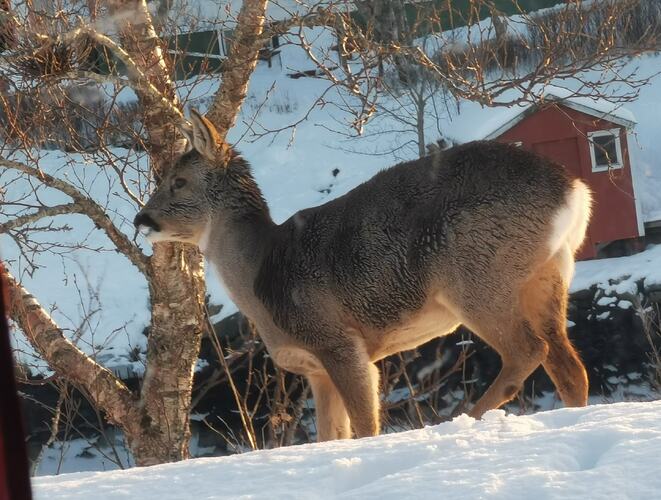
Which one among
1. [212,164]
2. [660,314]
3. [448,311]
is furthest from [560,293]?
[660,314]

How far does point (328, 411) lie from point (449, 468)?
4387 mm

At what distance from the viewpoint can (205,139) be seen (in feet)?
27.8

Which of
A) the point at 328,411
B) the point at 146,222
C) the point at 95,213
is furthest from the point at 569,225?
the point at 95,213

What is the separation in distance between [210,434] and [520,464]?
16990 mm

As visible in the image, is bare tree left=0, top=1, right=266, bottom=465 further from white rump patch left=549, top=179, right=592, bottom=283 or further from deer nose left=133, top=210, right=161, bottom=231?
white rump patch left=549, top=179, right=592, bottom=283

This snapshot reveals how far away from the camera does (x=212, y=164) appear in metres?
8.59

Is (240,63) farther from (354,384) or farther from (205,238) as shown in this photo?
(354,384)

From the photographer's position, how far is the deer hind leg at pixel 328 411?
26.3 feet

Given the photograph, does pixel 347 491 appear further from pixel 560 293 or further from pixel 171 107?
pixel 171 107

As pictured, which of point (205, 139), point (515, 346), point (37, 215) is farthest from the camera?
point (37, 215)

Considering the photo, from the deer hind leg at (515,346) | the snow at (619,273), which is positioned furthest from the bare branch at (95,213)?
the snow at (619,273)

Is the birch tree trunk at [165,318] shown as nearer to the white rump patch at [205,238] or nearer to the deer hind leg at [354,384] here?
the white rump patch at [205,238]

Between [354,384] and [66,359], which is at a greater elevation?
[66,359]

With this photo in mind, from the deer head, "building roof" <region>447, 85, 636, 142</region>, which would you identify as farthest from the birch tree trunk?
"building roof" <region>447, 85, 636, 142</region>
